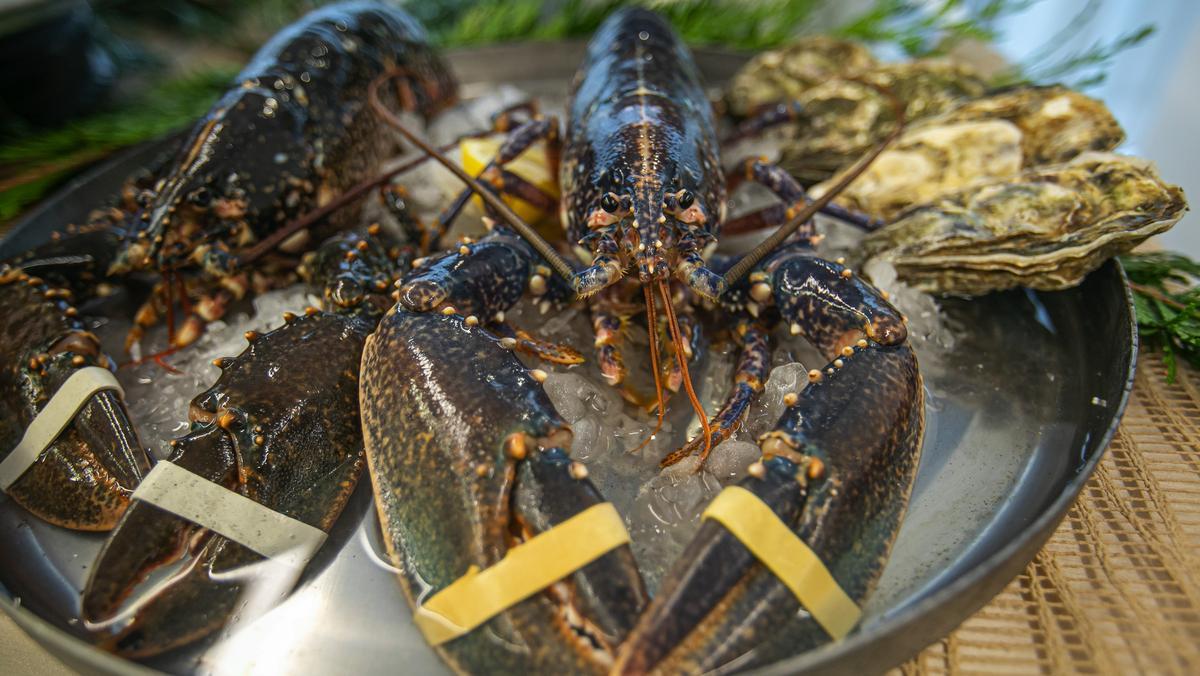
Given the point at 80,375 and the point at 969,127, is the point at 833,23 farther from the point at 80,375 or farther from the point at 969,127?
the point at 80,375

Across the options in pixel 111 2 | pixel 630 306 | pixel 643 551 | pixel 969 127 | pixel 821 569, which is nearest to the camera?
pixel 821 569

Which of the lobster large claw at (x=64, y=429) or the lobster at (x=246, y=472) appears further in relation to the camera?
the lobster large claw at (x=64, y=429)

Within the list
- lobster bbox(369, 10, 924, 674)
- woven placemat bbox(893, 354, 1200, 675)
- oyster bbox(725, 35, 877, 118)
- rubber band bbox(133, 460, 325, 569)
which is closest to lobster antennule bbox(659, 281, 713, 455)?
lobster bbox(369, 10, 924, 674)

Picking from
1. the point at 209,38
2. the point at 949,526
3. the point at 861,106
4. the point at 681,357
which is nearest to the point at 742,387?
the point at 681,357

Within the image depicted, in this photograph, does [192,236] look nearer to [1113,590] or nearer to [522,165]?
[522,165]

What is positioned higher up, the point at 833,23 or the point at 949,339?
the point at 833,23

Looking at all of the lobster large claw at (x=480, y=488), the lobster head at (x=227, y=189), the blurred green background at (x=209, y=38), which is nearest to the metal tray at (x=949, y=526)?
the lobster large claw at (x=480, y=488)

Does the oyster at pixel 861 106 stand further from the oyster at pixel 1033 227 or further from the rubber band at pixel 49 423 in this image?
the rubber band at pixel 49 423

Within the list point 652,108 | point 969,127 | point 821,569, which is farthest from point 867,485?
point 969,127
